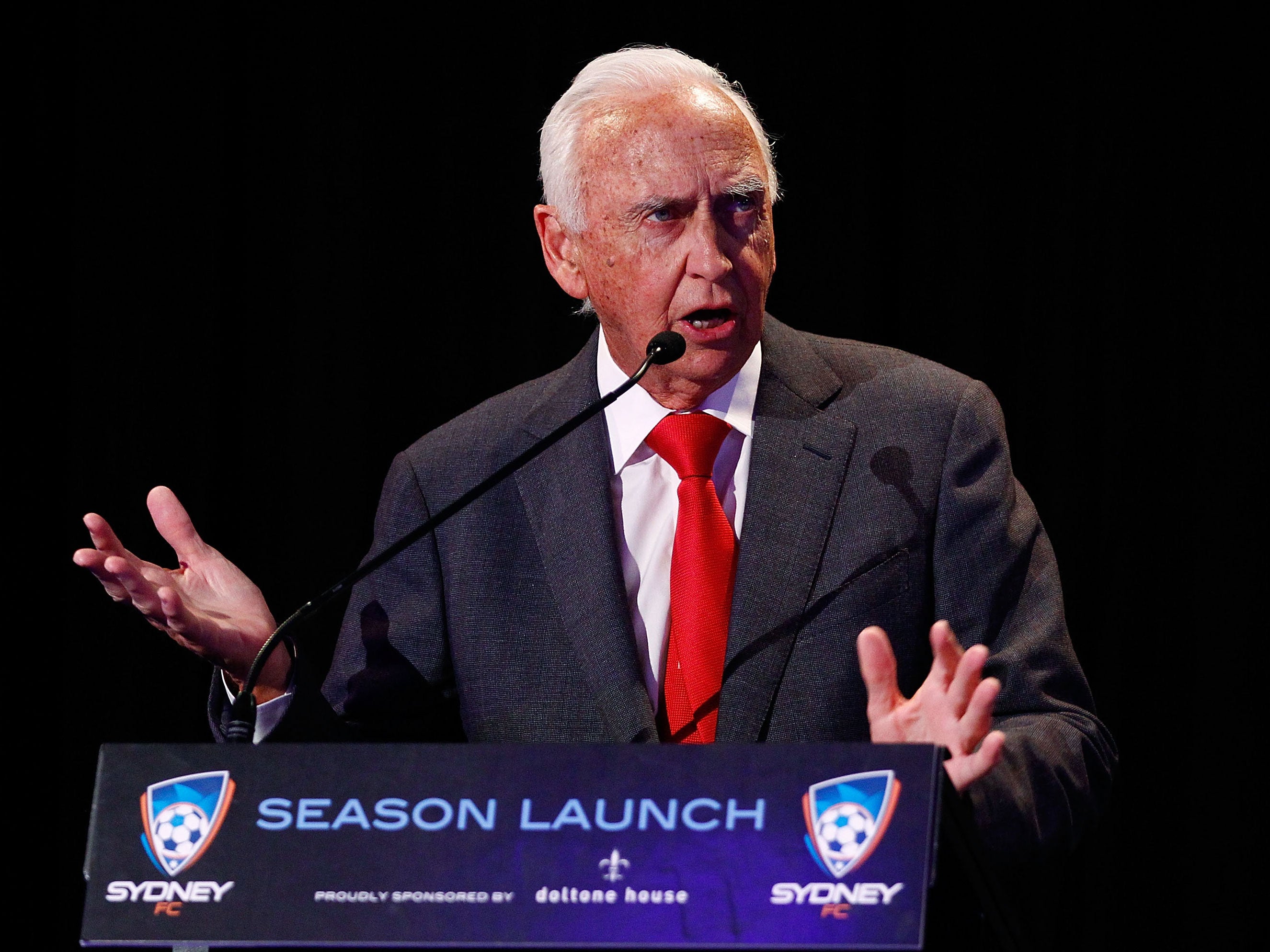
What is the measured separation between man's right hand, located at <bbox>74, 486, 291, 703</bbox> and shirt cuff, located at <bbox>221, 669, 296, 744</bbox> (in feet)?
0.08

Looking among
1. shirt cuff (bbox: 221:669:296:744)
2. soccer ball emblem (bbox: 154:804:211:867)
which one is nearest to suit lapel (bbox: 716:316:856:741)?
shirt cuff (bbox: 221:669:296:744)

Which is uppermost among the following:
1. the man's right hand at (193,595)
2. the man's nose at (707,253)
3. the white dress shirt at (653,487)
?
the man's nose at (707,253)

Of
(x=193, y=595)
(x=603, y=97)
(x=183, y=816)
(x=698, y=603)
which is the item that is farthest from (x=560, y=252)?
(x=183, y=816)

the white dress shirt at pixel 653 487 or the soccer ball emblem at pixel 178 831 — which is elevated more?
the white dress shirt at pixel 653 487

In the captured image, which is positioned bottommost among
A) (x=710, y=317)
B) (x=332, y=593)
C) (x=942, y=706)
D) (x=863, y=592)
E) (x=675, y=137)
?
(x=942, y=706)

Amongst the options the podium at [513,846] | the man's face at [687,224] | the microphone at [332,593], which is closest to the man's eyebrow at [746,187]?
the man's face at [687,224]

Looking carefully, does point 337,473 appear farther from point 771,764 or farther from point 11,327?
point 771,764

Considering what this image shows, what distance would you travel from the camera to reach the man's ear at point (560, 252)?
221 centimetres

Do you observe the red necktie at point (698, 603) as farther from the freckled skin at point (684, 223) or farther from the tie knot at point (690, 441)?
the freckled skin at point (684, 223)

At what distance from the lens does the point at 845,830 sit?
3.62ft

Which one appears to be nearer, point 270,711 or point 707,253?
point 270,711

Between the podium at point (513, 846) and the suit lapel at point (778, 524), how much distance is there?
26.8 inches

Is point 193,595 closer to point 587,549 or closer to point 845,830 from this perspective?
point 587,549

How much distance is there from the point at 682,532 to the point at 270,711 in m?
0.58
